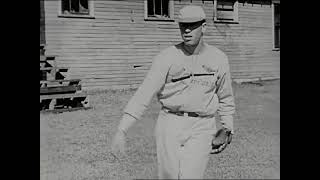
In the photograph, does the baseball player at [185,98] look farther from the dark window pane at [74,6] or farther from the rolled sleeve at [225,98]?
the dark window pane at [74,6]

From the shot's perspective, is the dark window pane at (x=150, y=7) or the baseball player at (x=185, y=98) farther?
the dark window pane at (x=150, y=7)

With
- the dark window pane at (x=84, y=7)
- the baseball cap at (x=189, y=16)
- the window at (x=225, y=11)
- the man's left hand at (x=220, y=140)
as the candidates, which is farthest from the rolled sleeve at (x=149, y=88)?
the dark window pane at (x=84, y=7)

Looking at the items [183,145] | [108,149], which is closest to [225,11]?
[108,149]

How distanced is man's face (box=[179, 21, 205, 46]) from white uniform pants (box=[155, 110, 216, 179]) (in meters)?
0.49

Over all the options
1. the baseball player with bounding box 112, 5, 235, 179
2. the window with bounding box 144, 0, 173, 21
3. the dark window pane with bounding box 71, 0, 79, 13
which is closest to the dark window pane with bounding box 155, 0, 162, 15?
the window with bounding box 144, 0, 173, 21

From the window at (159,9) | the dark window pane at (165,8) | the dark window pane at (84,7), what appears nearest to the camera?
the window at (159,9)

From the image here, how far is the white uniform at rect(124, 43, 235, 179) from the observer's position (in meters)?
2.85

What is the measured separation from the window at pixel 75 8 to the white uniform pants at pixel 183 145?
246 cm

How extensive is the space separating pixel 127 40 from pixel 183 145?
10.4ft

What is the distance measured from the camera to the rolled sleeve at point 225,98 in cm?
304

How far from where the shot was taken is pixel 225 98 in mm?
3076

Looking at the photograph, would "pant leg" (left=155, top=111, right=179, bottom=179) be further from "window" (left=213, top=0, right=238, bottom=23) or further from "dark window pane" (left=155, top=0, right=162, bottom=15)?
"dark window pane" (left=155, top=0, right=162, bottom=15)
